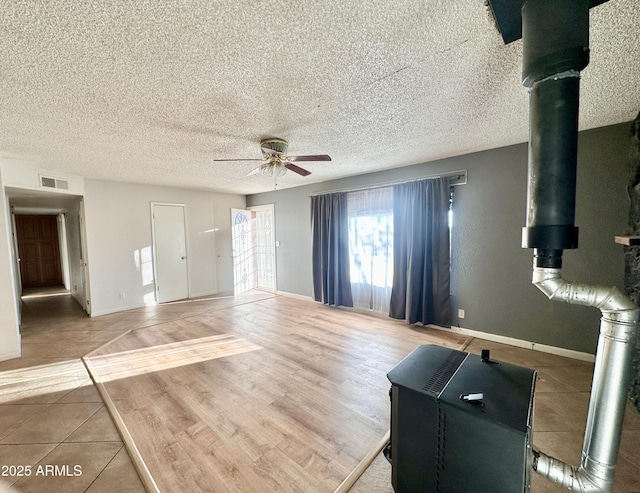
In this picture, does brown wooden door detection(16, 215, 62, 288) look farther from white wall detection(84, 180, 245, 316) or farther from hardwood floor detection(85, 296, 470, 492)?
hardwood floor detection(85, 296, 470, 492)

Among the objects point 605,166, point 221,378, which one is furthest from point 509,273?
point 221,378

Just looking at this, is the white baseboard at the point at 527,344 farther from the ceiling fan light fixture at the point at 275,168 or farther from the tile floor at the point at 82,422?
the ceiling fan light fixture at the point at 275,168

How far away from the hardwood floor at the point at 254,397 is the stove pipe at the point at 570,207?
44.0 inches

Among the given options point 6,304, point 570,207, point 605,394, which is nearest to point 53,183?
point 6,304

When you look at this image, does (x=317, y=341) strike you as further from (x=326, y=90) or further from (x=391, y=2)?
(x=391, y=2)

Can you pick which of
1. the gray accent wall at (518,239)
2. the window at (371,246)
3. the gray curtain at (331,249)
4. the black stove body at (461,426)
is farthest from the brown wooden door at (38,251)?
the black stove body at (461,426)

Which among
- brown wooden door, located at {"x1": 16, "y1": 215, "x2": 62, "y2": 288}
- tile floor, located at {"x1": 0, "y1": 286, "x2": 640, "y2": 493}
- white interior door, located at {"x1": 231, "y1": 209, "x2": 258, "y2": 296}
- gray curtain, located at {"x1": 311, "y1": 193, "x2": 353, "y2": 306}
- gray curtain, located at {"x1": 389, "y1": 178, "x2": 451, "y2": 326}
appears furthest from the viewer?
brown wooden door, located at {"x1": 16, "y1": 215, "x2": 62, "y2": 288}

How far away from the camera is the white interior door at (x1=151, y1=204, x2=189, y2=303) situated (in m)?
5.21

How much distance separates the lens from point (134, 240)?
4.89 meters

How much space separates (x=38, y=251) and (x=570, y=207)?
1106 centimetres

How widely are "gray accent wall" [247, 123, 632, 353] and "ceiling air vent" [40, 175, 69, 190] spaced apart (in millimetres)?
4945

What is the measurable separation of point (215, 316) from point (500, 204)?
4.50 meters

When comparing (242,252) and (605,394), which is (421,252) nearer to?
(605,394)

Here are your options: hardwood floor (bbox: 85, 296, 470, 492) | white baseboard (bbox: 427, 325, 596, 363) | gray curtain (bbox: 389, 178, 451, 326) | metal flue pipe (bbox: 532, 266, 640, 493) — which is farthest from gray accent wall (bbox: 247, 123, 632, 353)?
metal flue pipe (bbox: 532, 266, 640, 493)
